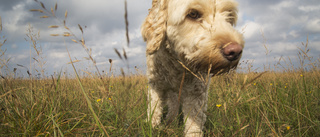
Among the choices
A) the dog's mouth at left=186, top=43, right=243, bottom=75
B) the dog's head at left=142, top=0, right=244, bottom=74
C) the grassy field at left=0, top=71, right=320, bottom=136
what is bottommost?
the grassy field at left=0, top=71, right=320, bottom=136

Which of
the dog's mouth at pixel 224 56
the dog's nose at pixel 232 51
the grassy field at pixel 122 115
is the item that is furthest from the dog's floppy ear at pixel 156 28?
the dog's nose at pixel 232 51

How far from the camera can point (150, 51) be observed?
7.62ft

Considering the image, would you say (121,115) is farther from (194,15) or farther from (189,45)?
(194,15)

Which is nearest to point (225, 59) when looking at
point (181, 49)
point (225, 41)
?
point (225, 41)

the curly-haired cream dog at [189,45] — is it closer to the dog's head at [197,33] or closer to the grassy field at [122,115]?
the dog's head at [197,33]

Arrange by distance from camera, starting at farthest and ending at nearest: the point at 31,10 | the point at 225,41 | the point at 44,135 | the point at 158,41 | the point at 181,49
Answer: the point at 158,41 < the point at 181,49 < the point at 225,41 < the point at 44,135 < the point at 31,10

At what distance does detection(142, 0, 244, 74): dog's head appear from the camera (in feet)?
5.66

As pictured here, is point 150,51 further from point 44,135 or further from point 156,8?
point 44,135

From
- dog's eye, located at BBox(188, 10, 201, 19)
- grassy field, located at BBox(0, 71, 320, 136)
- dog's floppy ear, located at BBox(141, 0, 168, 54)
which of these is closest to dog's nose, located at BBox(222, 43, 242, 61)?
grassy field, located at BBox(0, 71, 320, 136)

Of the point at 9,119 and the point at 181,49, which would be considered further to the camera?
the point at 181,49

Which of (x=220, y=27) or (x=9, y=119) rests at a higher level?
(x=220, y=27)

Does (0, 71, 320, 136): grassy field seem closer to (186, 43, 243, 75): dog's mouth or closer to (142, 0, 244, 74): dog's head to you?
(186, 43, 243, 75): dog's mouth

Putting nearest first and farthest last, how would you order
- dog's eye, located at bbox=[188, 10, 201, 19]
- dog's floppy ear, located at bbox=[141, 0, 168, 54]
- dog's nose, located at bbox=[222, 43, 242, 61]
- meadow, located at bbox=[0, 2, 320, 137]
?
meadow, located at bbox=[0, 2, 320, 137] < dog's nose, located at bbox=[222, 43, 242, 61] < dog's eye, located at bbox=[188, 10, 201, 19] < dog's floppy ear, located at bbox=[141, 0, 168, 54]

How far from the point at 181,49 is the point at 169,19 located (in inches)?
16.9
